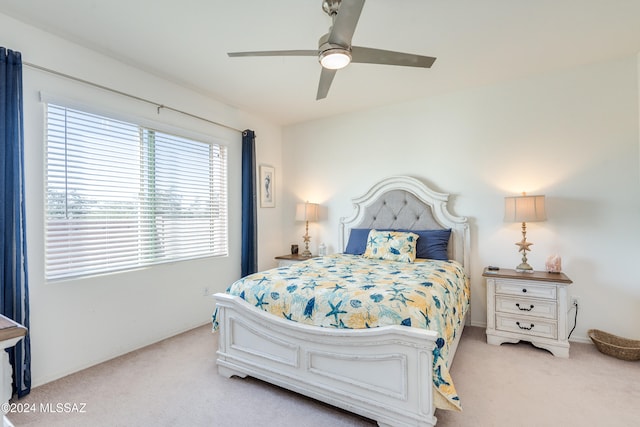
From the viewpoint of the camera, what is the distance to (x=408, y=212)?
142 inches

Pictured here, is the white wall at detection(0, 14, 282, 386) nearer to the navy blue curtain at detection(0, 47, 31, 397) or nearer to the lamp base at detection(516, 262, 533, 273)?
the navy blue curtain at detection(0, 47, 31, 397)

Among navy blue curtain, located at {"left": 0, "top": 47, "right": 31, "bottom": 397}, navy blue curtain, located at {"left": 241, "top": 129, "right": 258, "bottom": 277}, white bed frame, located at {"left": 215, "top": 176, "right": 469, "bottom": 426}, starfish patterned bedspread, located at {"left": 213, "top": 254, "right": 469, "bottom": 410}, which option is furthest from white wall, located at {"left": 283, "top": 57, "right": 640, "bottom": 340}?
navy blue curtain, located at {"left": 0, "top": 47, "right": 31, "bottom": 397}

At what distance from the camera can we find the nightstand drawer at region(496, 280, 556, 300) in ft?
8.74

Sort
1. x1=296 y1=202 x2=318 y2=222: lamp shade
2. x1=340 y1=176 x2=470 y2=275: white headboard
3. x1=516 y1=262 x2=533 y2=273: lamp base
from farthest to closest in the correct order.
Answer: x1=296 y1=202 x2=318 y2=222: lamp shade
x1=340 y1=176 x2=470 y2=275: white headboard
x1=516 y1=262 x2=533 y2=273: lamp base

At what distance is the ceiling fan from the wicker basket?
2.73 m

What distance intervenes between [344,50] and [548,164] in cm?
249

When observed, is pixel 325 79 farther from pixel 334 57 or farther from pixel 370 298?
pixel 370 298

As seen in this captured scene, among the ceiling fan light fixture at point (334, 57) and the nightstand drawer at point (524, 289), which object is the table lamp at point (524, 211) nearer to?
the nightstand drawer at point (524, 289)

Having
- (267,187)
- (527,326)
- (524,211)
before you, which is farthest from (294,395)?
(267,187)

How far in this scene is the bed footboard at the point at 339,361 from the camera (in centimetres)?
165

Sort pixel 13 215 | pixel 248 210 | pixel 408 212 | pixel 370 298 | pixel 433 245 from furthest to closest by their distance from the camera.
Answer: pixel 248 210 < pixel 408 212 < pixel 433 245 < pixel 13 215 < pixel 370 298

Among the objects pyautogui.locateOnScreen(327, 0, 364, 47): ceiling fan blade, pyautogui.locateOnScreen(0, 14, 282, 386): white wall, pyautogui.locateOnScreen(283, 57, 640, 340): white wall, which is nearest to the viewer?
pyautogui.locateOnScreen(327, 0, 364, 47): ceiling fan blade

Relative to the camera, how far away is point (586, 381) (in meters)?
2.23

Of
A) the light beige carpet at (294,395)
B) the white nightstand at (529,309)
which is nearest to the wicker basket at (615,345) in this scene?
the light beige carpet at (294,395)
